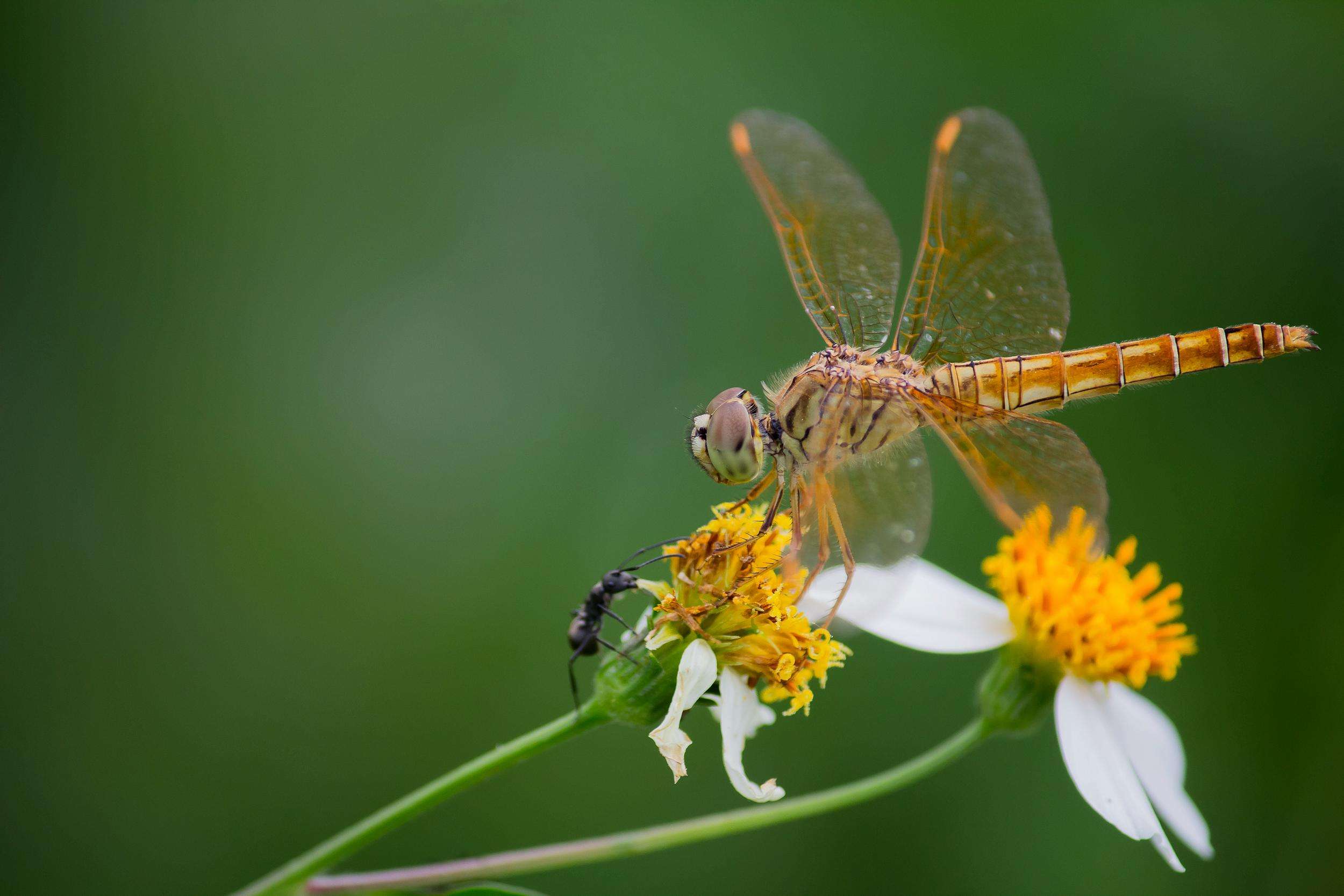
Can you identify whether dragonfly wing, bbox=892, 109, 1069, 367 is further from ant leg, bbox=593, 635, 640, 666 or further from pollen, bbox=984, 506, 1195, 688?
ant leg, bbox=593, 635, 640, 666

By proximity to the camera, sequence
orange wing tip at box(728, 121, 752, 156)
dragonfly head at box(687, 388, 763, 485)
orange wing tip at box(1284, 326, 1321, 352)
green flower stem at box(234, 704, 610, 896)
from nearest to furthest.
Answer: green flower stem at box(234, 704, 610, 896) → dragonfly head at box(687, 388, 763, 485) → orange wing tip at box(728, 121, 752, 156) → orange wing tip at box(1284, 326, 1321, 352)

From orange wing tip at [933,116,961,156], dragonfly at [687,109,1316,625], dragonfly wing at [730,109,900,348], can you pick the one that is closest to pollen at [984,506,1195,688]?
dragonfly at [687,109,1316,625]

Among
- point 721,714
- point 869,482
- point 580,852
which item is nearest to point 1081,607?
point 869,482

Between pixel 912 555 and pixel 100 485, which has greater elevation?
pixel 100 485

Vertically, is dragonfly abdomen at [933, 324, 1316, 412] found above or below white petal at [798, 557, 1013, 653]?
above

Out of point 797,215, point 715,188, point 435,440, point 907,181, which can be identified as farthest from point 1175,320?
point 435,440

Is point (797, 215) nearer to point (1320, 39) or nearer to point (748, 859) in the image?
point (748, 859)

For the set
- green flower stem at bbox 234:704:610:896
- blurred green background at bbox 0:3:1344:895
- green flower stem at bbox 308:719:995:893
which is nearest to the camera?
green flower stem at bbox 234:704:610:896
